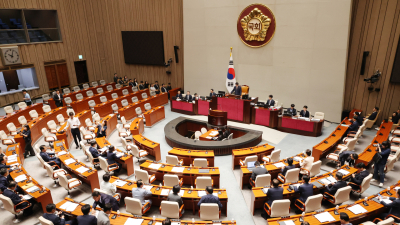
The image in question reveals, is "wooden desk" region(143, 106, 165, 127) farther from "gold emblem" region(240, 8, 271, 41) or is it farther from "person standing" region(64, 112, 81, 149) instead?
"gold emblem" region(240, 8, 271, 41)

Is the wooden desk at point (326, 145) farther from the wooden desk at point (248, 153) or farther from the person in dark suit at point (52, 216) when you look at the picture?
the person in dark suit at point (52, 216)

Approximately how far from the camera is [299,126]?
12.2 meters

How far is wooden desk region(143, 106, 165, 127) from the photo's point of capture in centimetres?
1356

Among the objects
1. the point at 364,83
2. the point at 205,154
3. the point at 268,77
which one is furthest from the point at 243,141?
the point at 364,83

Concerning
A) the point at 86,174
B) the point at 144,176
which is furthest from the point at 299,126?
the point at 86,174

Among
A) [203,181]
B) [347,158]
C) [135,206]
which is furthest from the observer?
[347,158]

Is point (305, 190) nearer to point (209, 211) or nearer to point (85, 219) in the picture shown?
point (209, 211)

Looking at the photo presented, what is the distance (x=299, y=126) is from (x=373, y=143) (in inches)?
131

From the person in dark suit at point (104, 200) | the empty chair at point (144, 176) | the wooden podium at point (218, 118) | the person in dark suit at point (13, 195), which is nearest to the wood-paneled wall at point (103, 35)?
the wooden podium at point (218, 118)

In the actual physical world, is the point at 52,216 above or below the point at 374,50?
below

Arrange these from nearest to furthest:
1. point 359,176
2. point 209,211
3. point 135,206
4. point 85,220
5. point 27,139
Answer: point 85,220 → point 209,211 → point 135,206 → point 359,176 → point 27,139

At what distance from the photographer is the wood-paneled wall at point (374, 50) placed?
11820mm

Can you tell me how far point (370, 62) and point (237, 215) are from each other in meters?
10.8

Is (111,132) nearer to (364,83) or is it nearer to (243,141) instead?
(243,141)
